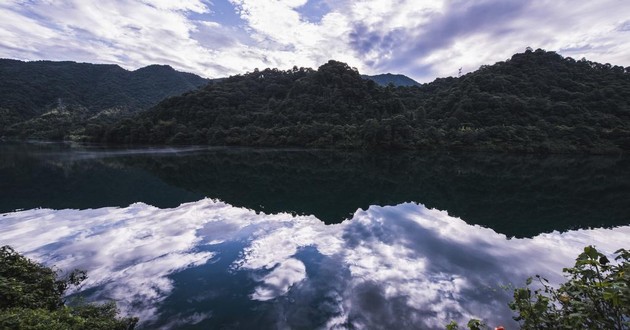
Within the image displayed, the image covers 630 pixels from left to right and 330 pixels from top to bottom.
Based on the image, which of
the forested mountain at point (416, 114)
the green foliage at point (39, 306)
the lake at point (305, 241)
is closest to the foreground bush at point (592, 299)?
the lake at point (305, 241)

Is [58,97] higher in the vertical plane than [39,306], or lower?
higher

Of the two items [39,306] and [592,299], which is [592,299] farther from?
[39,306]

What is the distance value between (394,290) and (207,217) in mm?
12394

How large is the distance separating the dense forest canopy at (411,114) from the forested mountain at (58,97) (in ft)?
31.5

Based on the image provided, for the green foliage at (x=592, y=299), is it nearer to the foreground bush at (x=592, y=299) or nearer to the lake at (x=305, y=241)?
the foreground bush at (x=592, y=299)

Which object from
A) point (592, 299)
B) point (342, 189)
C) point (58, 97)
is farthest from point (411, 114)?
point (58, 97)

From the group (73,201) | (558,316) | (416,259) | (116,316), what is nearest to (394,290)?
(416,259)

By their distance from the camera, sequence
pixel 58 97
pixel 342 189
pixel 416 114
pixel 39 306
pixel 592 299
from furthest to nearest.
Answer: pixel 58 97
pixel 416 114
pixel 342 189
pixel 39 306
pixel 592 299

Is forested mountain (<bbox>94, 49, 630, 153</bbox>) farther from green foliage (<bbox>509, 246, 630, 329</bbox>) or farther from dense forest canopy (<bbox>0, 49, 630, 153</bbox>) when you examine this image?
green foliage (<bbox>509, 246, 630, 329</bbox>)

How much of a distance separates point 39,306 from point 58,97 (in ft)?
643

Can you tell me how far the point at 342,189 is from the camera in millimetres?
28047

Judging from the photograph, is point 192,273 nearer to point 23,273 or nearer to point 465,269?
point 23,273

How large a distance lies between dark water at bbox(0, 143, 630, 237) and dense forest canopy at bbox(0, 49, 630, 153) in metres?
31.2

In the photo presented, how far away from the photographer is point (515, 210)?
2127 cm
